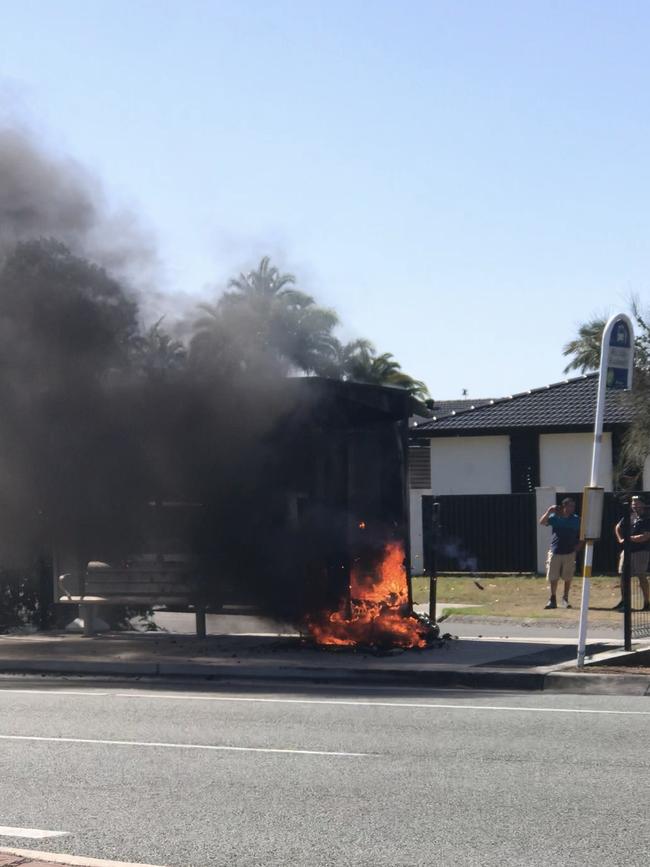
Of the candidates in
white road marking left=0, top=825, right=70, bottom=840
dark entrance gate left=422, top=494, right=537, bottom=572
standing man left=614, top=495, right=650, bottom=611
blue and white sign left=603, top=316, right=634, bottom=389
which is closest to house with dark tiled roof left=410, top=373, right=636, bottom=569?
dark entrance gate left=422, top=494, right=537, bottom=572

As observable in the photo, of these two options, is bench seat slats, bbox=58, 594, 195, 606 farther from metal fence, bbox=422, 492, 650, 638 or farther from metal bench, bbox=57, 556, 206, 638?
metal fence, bbox=422, 492, 650, 638

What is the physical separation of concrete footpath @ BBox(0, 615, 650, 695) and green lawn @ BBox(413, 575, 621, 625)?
2.42 metres

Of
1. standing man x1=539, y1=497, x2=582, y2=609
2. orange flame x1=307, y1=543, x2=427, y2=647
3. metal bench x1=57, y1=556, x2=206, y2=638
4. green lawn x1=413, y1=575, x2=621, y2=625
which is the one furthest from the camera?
standing man x1=539, y1=497, x2=582, y2=609

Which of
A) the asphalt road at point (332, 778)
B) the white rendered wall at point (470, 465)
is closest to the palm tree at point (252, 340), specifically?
the asphalt road at point (332, 778)

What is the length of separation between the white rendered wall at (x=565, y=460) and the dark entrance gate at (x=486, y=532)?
16.6 feet

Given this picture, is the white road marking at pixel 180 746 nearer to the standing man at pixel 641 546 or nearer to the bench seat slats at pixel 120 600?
the bench seat slats at pixel 120 600

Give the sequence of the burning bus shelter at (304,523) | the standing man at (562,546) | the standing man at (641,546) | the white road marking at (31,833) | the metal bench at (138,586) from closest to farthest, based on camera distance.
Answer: the white road marking at (31,833) → the burning bus shelter at (304,523) → the metal bench at (138,586) → the standing man at (641,546) → the standing man at (562,546)

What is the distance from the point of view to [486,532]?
28.3 m

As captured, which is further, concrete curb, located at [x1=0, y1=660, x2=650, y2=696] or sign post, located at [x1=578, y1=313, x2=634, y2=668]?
sign post, located at [x1=578, y1=313, x2=634, y2=668]

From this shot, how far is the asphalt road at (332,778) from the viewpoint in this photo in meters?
Answer: 6.09

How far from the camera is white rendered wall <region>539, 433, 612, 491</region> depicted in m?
33.2

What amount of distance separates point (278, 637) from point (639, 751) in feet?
25.1

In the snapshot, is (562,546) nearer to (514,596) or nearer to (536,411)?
(514,596)

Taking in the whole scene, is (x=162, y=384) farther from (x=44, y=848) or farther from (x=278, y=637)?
(x=44, y=848)
